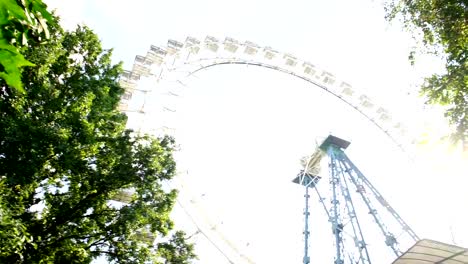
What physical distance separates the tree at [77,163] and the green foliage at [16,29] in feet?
28.0

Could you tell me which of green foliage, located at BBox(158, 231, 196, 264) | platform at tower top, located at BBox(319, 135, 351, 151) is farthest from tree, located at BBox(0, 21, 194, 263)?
platform at tower top, located at BBox(319, 135, 351, 151)

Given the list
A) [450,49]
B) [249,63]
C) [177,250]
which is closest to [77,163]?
[177,250]

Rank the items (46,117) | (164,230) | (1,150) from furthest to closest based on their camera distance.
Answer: (164,230), (46,117), (1,150)

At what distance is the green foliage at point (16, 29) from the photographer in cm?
184

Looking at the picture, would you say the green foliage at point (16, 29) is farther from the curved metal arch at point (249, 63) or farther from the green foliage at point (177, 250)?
the curved metal arch at point (249, 63)

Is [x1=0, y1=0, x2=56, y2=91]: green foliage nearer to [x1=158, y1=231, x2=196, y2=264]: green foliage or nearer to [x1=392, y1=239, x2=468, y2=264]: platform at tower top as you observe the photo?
[x1=158, y1=231, x2=196, y2=264]: green foliage

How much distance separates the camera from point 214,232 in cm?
2922

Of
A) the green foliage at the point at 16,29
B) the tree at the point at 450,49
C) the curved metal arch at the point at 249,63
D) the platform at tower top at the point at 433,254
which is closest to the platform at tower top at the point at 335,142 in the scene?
the curved metal arch at the point at 249,63

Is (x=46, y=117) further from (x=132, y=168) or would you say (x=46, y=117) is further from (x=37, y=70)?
(x=132, y=168)

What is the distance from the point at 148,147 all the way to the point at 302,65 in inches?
962

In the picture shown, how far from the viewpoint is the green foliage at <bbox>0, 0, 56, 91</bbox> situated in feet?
6.02

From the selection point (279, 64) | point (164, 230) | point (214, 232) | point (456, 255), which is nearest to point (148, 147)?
point (164, 230)

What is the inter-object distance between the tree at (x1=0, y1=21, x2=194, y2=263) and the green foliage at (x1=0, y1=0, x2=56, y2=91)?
8526 millimetres

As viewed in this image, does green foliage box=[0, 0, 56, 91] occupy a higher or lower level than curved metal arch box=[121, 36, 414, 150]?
lower
